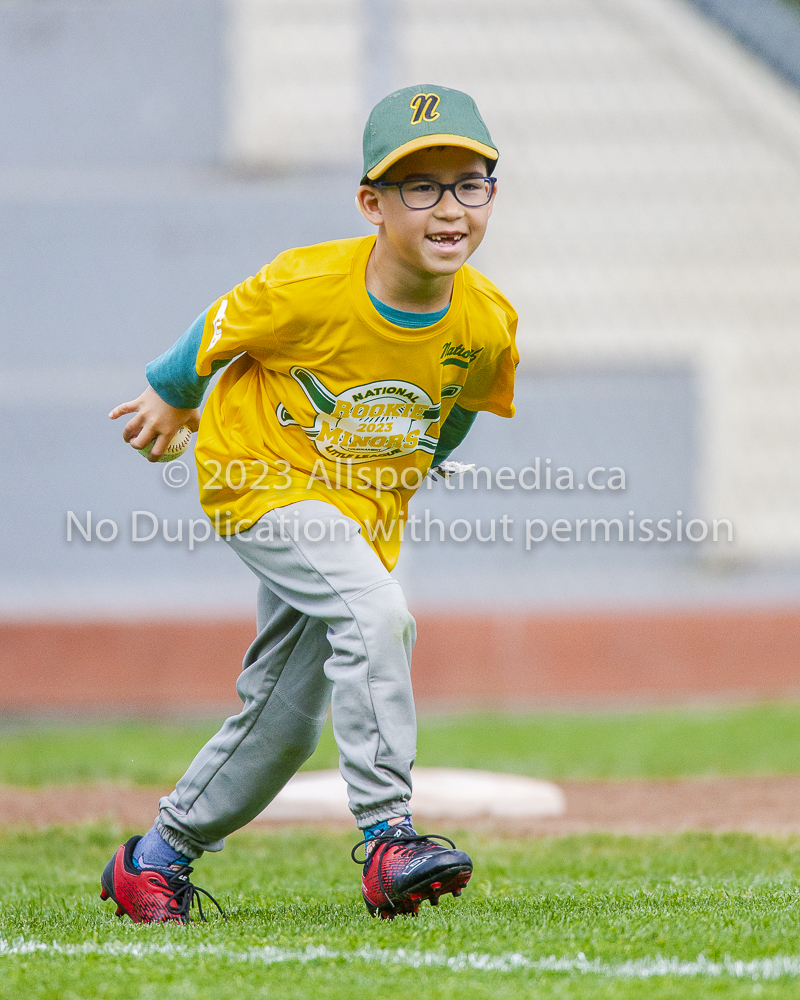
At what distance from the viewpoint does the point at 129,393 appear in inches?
324

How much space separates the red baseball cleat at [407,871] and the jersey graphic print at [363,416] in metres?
0.71

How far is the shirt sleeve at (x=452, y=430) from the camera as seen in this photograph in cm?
281

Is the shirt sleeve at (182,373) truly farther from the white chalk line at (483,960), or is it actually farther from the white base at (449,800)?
the white base at (449,800)

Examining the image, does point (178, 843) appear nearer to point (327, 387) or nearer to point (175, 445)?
point (175, 445)

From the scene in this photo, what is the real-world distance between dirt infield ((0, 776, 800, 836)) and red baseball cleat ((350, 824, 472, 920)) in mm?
1793

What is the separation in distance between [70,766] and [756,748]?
3003 millimetres

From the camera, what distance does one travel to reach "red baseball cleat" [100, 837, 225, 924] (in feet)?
8.21

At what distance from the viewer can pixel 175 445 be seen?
2.71 metres

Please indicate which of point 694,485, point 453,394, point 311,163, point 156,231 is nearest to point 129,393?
point 156,231

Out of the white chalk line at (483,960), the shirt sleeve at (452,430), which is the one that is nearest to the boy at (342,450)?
the shirt sleeve at (452,430)

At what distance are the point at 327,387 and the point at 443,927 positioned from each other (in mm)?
986

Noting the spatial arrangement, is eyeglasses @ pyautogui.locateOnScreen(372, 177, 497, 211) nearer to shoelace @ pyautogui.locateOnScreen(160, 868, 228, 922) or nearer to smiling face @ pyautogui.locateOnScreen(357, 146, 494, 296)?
smiling face @ pyautogui.locateOnScreen(357, 146, 494, 296)

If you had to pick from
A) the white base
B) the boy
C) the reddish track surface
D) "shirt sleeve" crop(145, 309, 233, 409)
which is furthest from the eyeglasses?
the reddish track surface

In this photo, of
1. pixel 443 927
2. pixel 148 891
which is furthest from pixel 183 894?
pixel 443 927
